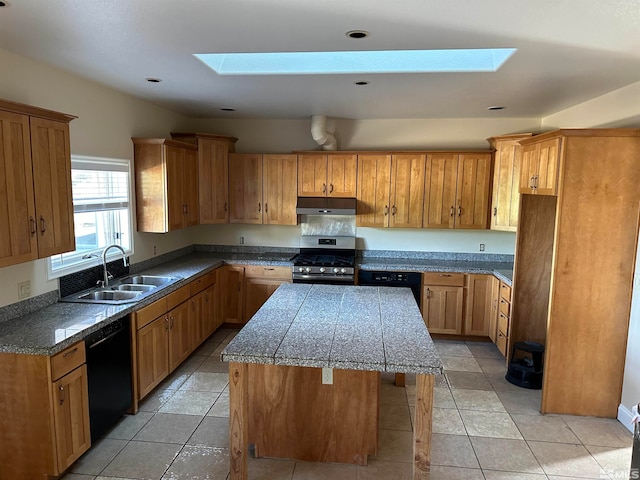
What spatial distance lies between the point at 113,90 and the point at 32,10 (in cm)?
180

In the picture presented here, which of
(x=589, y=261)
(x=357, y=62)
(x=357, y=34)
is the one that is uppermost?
(x=357, y=62)

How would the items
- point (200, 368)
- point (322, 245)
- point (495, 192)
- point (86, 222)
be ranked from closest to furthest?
point (86, 222) < point (200, 368) < point (495, 192) < point (322, 245)

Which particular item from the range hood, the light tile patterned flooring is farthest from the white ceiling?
the light tile patterned flooring

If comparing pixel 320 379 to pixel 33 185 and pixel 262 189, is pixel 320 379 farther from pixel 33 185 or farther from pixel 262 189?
pixel 262 189

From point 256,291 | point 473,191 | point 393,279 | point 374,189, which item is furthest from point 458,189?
point 256,291

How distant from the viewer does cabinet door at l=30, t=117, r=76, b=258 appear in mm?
2582

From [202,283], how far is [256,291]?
0.81 m

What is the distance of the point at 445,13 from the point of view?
2014mm

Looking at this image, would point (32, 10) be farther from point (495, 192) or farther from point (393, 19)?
point (495, 192)

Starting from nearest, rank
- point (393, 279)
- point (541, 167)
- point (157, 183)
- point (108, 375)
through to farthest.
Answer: point (108, 375), point (541, 167), point (157, 183), point (393, 279)

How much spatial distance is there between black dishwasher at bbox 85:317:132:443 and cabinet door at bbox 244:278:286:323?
2.05m

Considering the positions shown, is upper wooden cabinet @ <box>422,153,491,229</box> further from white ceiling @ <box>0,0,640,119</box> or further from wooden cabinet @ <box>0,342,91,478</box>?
wooden cabinet @ <box>0,342,91,478</box>

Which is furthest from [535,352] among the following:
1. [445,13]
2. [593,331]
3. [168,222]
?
[168,222]

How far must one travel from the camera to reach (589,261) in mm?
3188
